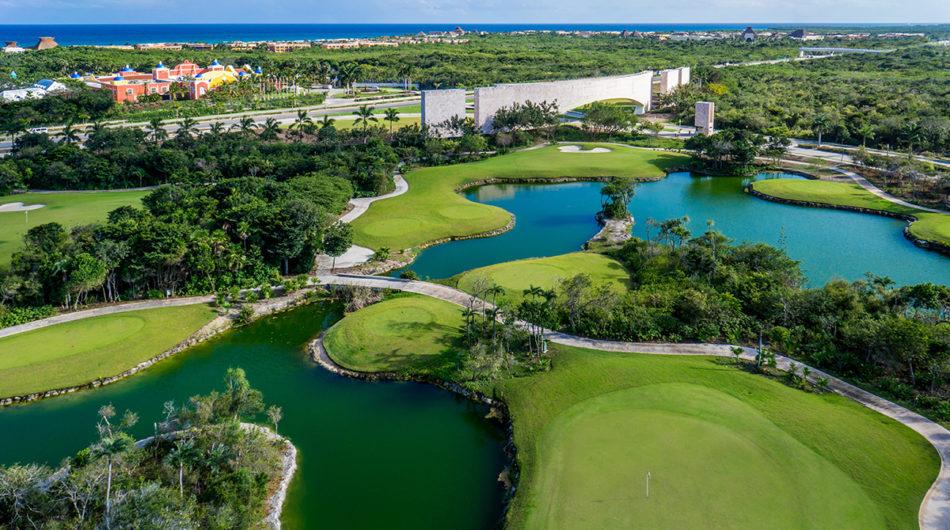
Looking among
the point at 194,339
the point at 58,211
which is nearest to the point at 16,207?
the point at 58,211

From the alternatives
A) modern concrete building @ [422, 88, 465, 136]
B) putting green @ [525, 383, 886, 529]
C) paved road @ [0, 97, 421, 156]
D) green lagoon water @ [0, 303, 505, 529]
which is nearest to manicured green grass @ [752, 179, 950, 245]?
putting green @ [525, 383, 886, 529]

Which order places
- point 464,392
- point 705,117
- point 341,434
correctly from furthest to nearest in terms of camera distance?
point 705,117 < point 464,392 < point 341,434

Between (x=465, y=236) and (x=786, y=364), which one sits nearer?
(x=786, y=364)

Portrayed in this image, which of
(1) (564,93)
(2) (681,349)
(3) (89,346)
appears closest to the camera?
(2) (681,349)

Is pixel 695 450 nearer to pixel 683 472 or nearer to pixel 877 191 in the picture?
pixel 683 472

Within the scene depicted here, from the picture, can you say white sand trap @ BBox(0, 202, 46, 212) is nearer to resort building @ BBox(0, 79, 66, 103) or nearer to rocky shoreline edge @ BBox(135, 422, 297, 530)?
rocky shoreline edge @ BBox(135, 422, 297, 530)

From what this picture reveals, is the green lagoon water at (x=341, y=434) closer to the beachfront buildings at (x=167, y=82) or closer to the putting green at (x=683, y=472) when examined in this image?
the putting green at (x=683, y=472)

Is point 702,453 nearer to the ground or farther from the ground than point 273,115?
nearer to the ground
